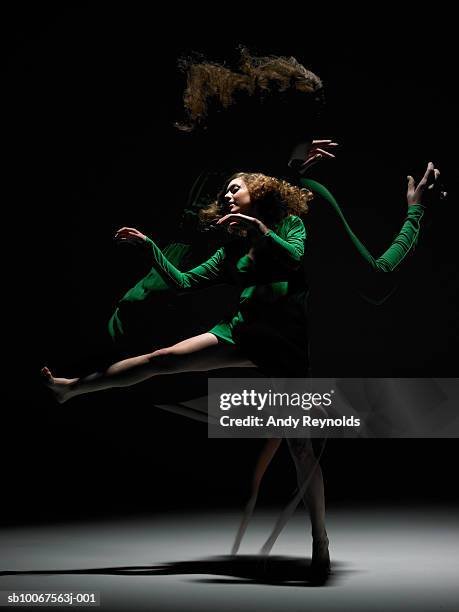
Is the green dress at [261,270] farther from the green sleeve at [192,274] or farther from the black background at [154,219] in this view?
the black background at [154,219]

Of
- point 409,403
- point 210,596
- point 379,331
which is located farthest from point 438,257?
point 210,596

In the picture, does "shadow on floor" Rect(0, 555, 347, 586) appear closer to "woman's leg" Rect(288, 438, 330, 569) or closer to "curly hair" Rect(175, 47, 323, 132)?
"woman's leg" Rect(288, 438, 330, 569)

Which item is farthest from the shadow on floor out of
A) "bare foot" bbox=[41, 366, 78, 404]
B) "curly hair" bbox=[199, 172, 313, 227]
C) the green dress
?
"curly hair" bbox=[199, 172, 313, 227]

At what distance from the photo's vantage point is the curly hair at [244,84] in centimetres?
390

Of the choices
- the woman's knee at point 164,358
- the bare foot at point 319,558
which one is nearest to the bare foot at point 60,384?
the woman's knee at point 164,358

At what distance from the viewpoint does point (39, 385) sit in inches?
243

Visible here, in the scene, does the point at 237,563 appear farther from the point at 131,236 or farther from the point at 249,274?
the point at 131,236

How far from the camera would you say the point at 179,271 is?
154 inches

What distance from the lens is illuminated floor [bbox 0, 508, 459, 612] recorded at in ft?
10.5

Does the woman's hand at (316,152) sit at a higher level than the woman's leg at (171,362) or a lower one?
higher

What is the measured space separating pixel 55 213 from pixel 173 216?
2.40 feet

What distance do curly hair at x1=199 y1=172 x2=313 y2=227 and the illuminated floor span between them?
1.26 m

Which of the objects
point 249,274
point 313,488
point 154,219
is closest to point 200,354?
point 249,274

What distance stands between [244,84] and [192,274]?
731 millimetres
